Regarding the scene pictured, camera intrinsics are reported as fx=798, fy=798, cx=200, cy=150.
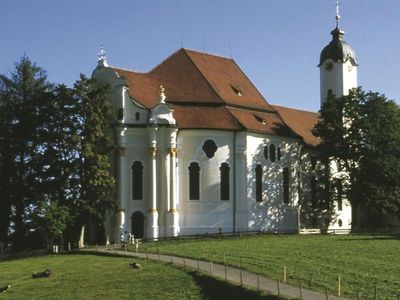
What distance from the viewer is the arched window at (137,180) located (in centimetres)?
6184

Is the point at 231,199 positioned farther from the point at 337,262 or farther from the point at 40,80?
the point at 337,262

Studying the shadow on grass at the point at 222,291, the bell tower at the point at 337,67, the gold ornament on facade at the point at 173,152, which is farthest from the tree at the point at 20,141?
the bell tower at the point at 337,67

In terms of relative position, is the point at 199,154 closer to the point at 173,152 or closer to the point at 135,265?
the point at 173,152

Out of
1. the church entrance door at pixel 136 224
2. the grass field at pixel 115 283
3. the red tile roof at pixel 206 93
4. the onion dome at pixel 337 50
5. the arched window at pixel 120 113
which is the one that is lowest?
the grass field at pixel 115 283

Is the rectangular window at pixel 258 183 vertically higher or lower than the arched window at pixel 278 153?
lower

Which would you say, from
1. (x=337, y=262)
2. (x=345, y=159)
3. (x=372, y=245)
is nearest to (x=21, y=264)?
(x=337, y=262)

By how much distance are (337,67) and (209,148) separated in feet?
78.0

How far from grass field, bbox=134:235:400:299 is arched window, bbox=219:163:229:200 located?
16.5 ft

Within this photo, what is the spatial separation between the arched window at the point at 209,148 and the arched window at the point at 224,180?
1.29 m

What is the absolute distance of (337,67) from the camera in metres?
82.2

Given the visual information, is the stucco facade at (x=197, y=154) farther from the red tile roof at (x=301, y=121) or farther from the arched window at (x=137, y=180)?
the red tile roof at (x=301, y=121)

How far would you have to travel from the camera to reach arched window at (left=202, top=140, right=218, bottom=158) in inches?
2532

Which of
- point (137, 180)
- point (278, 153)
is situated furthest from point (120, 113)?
point (278, 153)

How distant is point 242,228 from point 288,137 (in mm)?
Answer: 10363
